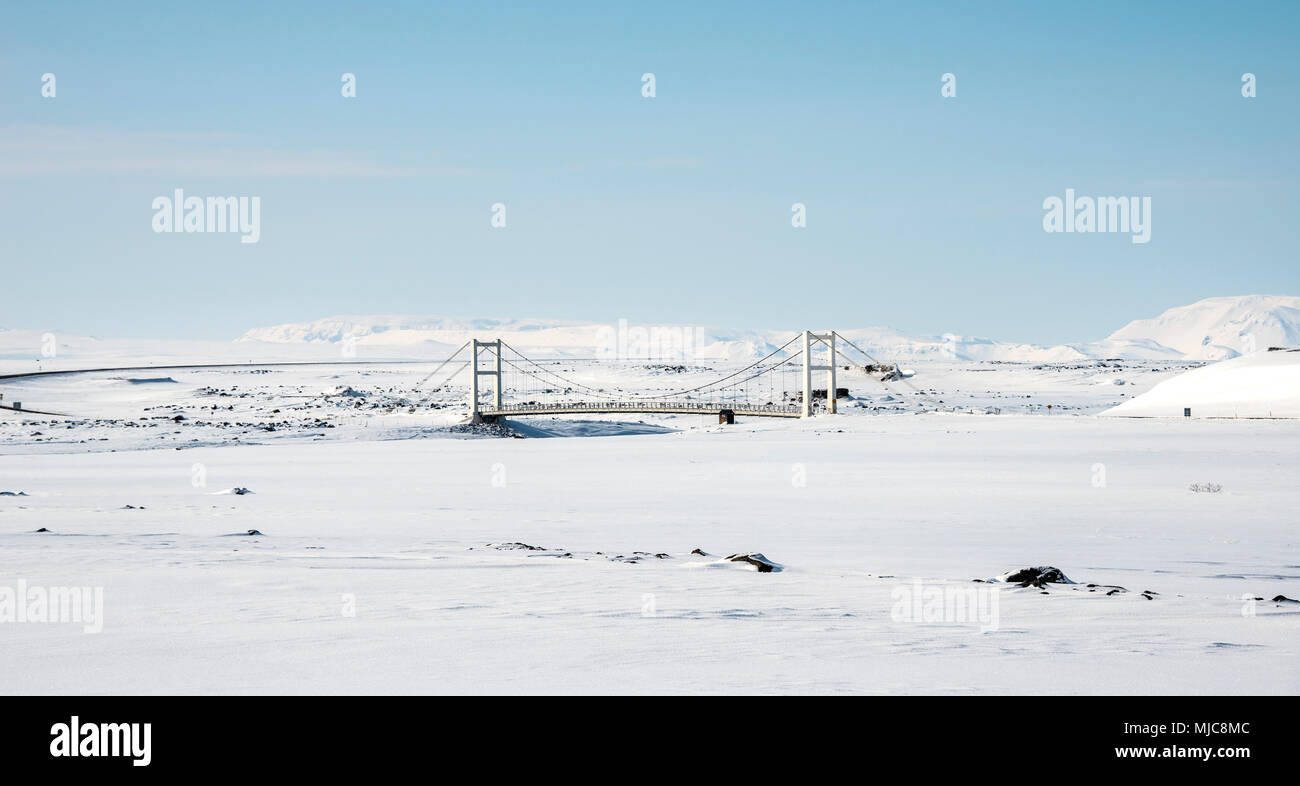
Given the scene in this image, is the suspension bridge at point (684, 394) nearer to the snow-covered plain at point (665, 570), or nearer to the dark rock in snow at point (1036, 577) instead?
the snow-covered plain at point (665, 570)

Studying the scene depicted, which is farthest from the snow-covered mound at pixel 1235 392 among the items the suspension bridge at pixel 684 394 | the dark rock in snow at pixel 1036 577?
the dark rock in snow at pixel 1036 577

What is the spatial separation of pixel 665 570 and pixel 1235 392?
180 feet

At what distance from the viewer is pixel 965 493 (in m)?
24.3

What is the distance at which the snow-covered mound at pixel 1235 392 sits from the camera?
54906mm

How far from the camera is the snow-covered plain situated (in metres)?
7.72

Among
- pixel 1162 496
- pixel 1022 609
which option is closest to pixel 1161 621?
pixel 1022 609

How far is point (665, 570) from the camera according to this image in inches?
513

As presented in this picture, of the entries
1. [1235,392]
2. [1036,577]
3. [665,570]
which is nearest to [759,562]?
[665,570]

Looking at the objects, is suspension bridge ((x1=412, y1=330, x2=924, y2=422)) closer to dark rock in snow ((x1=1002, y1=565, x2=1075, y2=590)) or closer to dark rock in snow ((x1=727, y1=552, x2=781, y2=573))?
dark rock in snow ((x1=727, y1=552, x2=781, y2=573))

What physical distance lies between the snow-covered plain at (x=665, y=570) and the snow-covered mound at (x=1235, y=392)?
17.7 metres
